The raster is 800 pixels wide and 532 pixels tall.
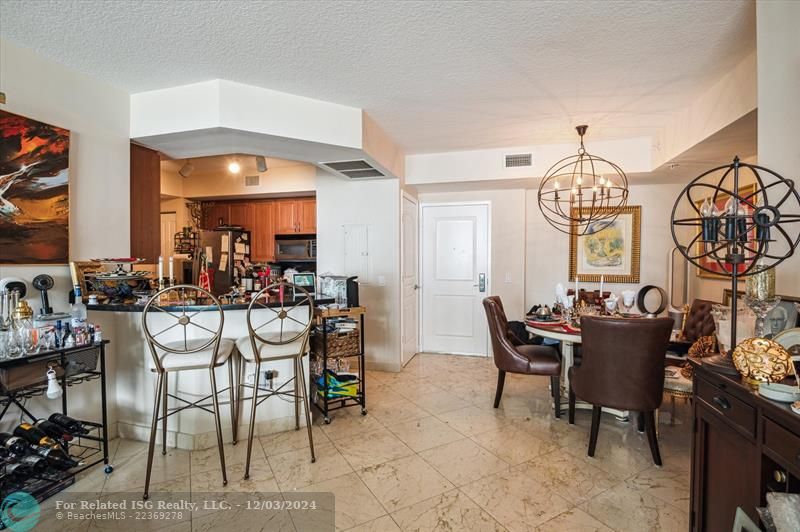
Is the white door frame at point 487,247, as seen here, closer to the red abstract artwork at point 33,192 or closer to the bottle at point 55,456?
the red abstract artwork at point 33,192

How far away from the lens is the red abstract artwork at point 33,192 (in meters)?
2.20

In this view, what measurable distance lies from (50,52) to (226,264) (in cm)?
346

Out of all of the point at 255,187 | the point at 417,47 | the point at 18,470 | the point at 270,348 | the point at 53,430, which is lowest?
the point at 18,470

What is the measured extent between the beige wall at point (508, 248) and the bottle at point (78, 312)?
4.16 metres

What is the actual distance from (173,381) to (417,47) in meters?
2.80

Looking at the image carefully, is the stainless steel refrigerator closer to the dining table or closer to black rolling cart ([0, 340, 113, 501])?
black rolling cart ([0, 340, 113, 501])

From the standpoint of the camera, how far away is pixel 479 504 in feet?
6.78

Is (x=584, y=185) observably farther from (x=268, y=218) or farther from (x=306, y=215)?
(x=268, y=218)

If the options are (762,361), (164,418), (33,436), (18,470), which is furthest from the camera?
(164,418)

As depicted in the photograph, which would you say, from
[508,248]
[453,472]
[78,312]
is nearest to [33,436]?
[78,312]

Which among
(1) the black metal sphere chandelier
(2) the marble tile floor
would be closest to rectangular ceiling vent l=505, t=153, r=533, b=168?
(1) the black metal sphere chandelier

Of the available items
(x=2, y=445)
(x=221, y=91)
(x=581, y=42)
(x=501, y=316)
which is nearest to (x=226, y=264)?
(x=221, y=91)

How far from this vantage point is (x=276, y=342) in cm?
243

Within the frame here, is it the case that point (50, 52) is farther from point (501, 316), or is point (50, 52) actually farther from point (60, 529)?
point (501, 316)
